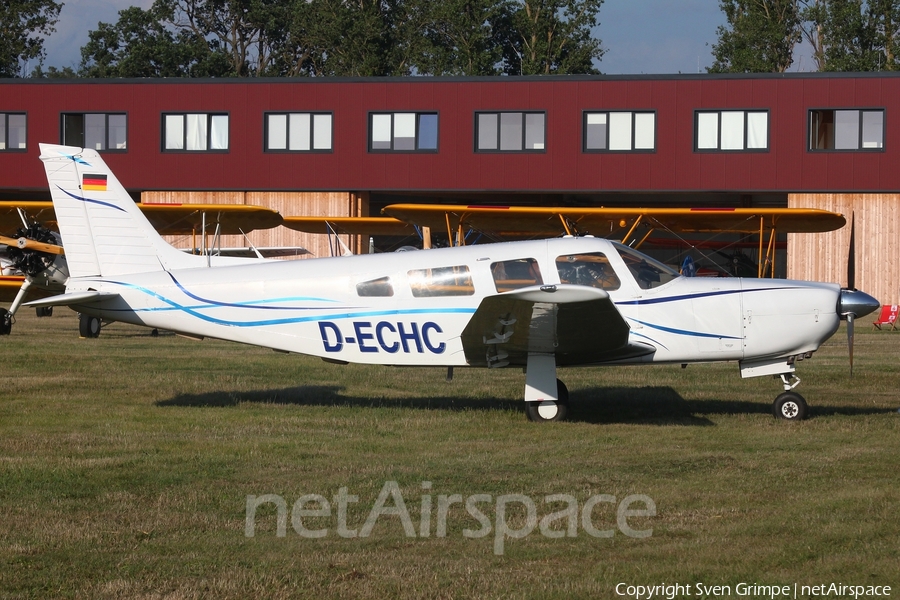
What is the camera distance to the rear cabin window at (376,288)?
32.9 ft

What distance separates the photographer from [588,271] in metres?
9.70

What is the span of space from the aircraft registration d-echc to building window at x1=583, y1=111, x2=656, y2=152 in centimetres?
2150

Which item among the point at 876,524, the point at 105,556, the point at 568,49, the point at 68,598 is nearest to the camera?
the point at 68,598

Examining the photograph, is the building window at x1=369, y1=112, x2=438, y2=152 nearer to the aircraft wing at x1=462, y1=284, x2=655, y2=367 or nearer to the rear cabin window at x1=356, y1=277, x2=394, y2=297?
the rear cabin window at x1=356, y1=277, x2=394, y2=297

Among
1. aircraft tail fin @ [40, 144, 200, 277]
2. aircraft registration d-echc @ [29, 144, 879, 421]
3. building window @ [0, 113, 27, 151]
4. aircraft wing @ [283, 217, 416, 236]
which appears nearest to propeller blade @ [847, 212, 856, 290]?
aircraft wing @ [283, 217, 416, 236]

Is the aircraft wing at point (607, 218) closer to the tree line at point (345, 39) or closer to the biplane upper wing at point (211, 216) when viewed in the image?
the biplane upper wing at point (211, 216)

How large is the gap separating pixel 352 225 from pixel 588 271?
1788cm

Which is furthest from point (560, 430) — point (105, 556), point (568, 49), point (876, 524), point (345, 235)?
point (568, 49)

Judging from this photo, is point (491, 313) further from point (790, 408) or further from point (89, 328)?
point (89, 328)

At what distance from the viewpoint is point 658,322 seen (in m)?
9.79

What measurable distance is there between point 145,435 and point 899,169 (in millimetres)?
26804

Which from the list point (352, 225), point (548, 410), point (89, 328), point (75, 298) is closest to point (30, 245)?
point (89, 328)

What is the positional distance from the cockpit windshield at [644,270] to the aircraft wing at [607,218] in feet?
33.6

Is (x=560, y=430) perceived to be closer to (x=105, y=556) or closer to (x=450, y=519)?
(x=450, y=519)
